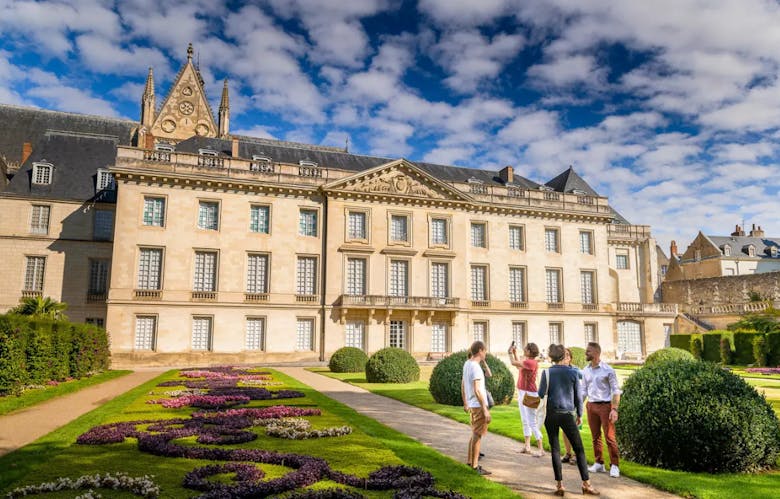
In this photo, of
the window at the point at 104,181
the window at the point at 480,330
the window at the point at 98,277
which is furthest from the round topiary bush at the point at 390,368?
the window at the point at 104,181

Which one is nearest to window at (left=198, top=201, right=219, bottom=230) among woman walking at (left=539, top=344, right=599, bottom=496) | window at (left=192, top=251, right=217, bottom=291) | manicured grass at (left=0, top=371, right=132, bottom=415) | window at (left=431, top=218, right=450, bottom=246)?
window at (left=192, top=251, right=217, bottom=291)

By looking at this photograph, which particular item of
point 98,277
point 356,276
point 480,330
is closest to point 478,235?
point 480,330

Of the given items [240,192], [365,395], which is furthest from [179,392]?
[240,192]

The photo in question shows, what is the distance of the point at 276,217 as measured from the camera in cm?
3369

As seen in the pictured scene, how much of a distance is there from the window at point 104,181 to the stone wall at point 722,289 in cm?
4811

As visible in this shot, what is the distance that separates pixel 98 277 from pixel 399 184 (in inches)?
781

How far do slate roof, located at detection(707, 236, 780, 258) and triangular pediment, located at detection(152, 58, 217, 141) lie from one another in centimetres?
5781

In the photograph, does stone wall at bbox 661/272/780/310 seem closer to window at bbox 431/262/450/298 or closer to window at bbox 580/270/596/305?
window at bbox 580/270/596/305

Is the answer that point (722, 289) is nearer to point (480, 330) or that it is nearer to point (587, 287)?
point (587, 287)

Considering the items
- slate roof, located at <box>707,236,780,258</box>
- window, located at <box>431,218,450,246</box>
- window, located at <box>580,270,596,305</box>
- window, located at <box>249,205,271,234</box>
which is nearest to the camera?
window, located at <box>249,205,271,234</box>

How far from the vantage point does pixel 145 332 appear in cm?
3070

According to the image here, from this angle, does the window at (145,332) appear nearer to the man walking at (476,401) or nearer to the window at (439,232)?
the window at (439,232)

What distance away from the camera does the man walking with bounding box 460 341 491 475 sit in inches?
287

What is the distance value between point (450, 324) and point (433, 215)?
722 cm
